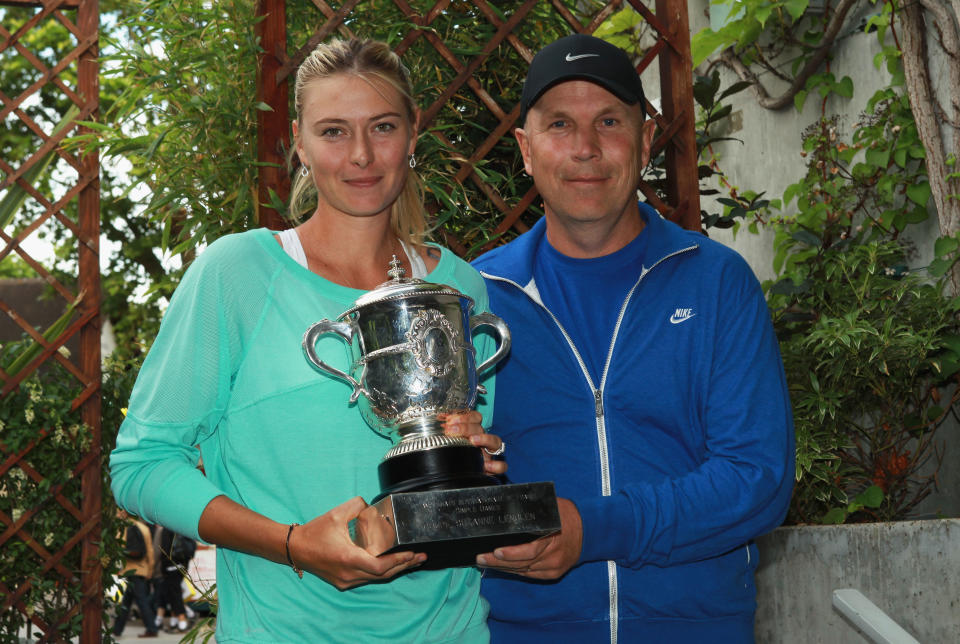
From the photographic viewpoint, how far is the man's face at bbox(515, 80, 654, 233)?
2.13 m

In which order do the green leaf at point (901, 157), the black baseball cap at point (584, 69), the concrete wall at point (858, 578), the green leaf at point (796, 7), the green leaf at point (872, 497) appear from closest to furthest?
the black baseball cap at point (584, 69)
the concrete wall at point (858, 578)
the green leaf at point (872, 497)
the green leaf at point (901, 157)
the green leaf at point (796, 7)

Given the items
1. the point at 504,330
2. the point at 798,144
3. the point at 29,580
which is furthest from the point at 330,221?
the point at 798,144

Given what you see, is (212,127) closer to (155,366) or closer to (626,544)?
(155,366)

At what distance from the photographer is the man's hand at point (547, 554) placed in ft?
5.46

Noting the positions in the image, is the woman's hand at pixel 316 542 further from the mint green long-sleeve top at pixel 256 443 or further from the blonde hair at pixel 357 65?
the blonde hair at pixel 357 65

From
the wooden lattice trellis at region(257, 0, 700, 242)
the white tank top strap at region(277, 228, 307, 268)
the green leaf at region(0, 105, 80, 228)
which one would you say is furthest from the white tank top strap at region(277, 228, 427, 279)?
the green leaf at region(0, 105, 80, 228)

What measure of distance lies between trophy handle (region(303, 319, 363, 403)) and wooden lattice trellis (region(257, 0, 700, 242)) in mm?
1118

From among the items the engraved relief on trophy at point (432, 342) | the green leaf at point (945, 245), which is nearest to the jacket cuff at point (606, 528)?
the engraved relief on trophy at point (432, 342)

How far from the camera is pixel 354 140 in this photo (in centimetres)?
178

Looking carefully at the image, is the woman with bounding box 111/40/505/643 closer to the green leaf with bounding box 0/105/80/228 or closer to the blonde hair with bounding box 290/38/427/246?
the blonde hair with bounding box 290/38/427/246

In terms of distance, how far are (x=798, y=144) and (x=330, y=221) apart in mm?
4116

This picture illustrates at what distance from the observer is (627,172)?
216 centimetres

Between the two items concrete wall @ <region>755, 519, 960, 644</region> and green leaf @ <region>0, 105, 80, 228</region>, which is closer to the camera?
concrete wall @ <region>755, 519, 960, 644</region>

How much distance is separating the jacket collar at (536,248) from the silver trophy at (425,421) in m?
0.39
